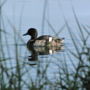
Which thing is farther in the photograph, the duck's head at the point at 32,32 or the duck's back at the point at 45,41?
the duck's head at the point at 32,32

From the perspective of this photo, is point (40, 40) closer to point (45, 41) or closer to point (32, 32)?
point (45, 41)

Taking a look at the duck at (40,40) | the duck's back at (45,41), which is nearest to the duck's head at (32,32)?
the duck at (40,40)

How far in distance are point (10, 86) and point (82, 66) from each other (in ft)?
2.20

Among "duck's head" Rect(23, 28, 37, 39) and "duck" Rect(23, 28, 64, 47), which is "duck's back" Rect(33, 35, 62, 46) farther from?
"duck's head" Rect(23, 28, 37, 39)

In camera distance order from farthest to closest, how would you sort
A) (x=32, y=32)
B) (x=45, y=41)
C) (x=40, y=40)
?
(x=32, y=32), (x=40, y=40), (x=45, y=41)

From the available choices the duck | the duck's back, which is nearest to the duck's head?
the duck

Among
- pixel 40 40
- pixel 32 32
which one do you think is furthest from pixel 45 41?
pixel 32 32

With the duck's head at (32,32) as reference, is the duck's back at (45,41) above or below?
below

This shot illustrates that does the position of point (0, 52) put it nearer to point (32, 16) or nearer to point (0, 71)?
point (0, 71)

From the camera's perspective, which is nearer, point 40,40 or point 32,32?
point 40,40

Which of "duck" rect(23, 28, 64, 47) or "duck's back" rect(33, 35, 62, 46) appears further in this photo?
"duck's back" rect(33, 35, 62, 46)

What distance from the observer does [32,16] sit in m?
23.1

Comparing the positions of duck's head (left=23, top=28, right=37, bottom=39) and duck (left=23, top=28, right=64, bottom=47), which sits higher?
duck's head (left=23, top=28, right=37, bottom=39)

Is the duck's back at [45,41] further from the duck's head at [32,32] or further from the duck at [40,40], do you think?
the duck's head at [32,32]
